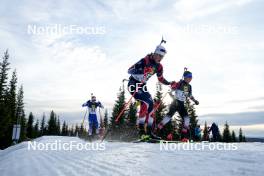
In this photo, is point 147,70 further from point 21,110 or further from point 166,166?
point 21,110

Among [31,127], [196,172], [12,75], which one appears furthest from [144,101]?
[31,127]

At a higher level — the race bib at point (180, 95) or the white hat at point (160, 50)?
the white hat at point (160, 50)

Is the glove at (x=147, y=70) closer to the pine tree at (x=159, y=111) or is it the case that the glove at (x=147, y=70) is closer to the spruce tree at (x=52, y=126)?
the pine tree at (x=159, y=111)

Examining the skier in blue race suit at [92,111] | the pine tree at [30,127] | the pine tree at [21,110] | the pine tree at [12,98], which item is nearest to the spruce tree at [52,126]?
the pine tree at [30,127]

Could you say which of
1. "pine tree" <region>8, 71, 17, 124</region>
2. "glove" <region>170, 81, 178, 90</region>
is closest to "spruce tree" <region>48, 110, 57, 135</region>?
"pine tree" <region>8, 71, 17, 124</region>

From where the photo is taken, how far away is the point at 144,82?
9.27m

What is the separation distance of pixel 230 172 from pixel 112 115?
1696 inches

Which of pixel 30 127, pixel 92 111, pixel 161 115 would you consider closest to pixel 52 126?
pixel 30 127

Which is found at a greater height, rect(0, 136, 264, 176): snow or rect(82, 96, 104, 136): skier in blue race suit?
rect(82, 96, 104, 136): skier in blue race suit

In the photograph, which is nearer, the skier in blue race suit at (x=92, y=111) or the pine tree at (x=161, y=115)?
the skier in blue race suit at (x=92, y=111)

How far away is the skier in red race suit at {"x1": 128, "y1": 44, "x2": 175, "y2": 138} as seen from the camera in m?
9.05

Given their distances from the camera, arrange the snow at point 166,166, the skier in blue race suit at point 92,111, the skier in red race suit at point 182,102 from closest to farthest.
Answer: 1. the snow at point 166,166
2. the skier in red race suit at point 182,102
3. the skier in blue race suit at point 92,111

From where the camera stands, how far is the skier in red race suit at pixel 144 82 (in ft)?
29.7

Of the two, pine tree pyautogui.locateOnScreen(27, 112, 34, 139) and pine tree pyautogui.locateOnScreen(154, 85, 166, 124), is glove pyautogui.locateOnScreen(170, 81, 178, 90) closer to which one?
pine tree pyautogui.locateOnScreen(154, 85, 166, 124)
